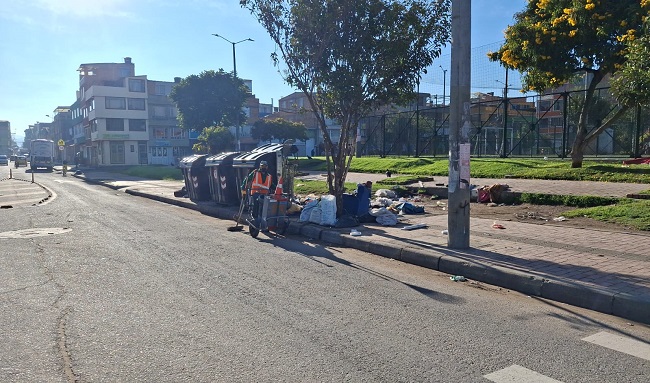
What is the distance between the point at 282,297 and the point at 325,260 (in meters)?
2.32

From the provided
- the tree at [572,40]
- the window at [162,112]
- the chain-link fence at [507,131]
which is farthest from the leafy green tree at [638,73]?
the window at [162,112]

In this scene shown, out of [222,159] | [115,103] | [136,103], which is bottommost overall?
[222,159]

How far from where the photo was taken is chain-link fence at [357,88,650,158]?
23.2 meters

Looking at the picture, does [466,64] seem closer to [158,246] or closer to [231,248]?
[231,248]

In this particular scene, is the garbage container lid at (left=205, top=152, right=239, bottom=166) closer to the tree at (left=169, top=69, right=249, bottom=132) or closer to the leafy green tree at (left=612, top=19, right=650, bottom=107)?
the leafy green tree at (left=612, top=19, right=650, bottom=107)

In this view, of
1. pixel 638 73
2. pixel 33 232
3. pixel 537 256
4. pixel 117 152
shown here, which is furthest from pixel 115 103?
pixel 537 256

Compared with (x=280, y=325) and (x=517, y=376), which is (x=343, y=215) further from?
(x=517, y=376)

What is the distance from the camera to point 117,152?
214 feet

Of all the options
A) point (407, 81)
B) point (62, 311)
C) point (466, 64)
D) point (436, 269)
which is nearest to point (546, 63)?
point (407, 81)

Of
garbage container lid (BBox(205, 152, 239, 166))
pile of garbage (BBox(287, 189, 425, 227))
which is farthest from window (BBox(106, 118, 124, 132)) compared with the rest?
pile of garbage (BBox(287, 189, 425, 227))

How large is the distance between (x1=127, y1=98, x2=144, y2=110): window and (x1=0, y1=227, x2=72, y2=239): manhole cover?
2267 inches

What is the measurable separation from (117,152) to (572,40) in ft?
198

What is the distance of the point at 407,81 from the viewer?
11.0 m

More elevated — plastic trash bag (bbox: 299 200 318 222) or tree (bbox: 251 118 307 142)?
tree (bbox: 251 118 307 142)
